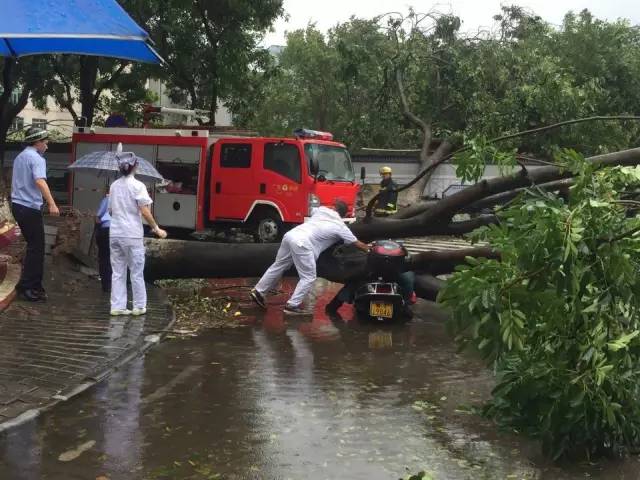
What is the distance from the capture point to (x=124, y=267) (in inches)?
316

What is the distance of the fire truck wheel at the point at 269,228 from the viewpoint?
51.6ft

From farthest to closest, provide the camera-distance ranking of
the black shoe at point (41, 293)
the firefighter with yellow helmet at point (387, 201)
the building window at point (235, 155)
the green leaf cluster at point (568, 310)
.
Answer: the building window at point (235, 155) → the firefighter with yellow helmet at point (387, 201) → the black shoe at point (41, 293) → the green leaf cluster at point (568, 310)

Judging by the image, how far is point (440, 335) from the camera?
27.1ft

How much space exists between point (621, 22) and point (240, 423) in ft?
105

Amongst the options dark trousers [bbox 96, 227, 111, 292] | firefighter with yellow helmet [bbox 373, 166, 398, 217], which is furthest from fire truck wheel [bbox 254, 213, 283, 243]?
dark trousers [bbox 96, 227, 111, 292]

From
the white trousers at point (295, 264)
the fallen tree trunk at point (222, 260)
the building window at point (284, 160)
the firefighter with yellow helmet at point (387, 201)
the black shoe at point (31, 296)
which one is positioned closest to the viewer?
the black shoe at point (31, 296)

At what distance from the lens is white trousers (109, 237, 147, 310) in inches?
314

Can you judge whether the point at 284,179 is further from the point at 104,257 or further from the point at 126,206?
the point at 126,206

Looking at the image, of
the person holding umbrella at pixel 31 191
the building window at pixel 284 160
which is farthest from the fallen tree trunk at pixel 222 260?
the building window at pixel 284 160

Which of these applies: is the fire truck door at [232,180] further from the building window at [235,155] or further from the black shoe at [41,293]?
the black shoe at [41,293]

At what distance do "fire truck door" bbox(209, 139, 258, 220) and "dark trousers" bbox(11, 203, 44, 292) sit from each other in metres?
7.97

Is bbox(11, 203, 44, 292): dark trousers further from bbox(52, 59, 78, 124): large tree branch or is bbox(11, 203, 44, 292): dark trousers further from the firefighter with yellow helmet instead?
bbox(52, 59, 78, 124): large tree branch

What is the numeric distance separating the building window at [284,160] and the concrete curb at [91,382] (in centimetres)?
779

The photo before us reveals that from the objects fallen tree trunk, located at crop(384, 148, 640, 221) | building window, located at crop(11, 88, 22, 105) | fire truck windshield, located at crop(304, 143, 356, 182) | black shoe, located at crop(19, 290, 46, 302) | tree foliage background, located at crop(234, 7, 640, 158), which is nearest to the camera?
fallen tree trunk, located at crop(384, 148, 640, 221)
